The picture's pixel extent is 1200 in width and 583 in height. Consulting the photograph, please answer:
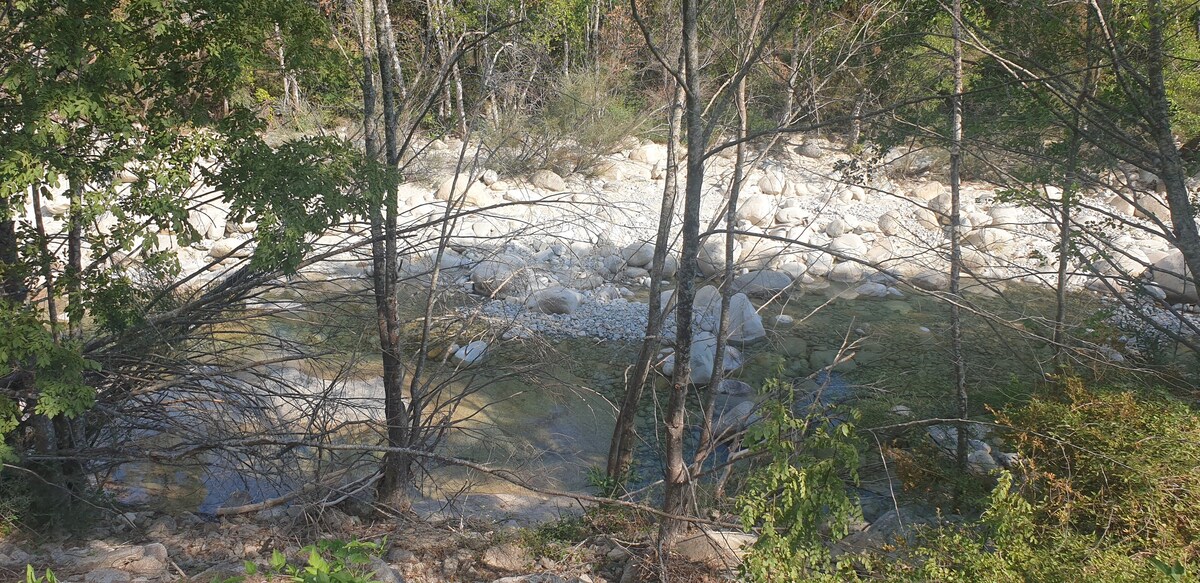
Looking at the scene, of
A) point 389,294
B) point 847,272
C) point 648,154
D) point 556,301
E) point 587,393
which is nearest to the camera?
point 389,294

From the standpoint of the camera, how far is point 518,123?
1033cm

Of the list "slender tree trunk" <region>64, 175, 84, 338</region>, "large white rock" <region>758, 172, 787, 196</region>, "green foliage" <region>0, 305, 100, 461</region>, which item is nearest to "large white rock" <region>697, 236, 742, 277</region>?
"large white rock" <region>758, 172, 787, 196</region>

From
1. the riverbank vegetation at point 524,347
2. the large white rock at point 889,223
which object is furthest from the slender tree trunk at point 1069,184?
the large white rock at point 889,223

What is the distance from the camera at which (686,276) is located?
191 inches

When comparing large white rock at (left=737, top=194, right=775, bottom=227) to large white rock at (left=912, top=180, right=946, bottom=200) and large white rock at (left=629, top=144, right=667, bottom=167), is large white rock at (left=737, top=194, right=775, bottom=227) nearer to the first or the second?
large white rock at (left=629, top=144, right=667, bottom=167)

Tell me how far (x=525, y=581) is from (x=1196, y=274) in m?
5.25

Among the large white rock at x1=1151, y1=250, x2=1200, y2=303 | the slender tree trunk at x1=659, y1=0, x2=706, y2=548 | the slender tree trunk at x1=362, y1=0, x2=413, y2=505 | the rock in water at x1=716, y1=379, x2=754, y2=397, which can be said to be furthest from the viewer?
the large white rock at x1=1151, y1=250, x2=1200, y2=303

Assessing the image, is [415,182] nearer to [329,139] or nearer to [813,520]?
[329,139]

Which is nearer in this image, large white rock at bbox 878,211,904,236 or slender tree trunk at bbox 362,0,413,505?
slender tree trunk at bbox 362,0,413,505

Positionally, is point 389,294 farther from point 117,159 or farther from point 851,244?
point 851,244

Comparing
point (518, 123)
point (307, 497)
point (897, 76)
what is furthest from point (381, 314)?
point (897, 76)

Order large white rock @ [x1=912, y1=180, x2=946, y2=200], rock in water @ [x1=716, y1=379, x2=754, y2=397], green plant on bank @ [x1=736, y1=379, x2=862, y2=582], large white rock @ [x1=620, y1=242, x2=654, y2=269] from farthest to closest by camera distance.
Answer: large white rock @ [x1=912, y1=180, x2=946, y2=200] < large white rock @ [x1=620, y1=242, x2=654, y2=269] < rock in water @ [x1=716, y1=379, x2=754, y2=397] < green plant on bank @ [x1=736, y1=379, x2=862, y2=582]

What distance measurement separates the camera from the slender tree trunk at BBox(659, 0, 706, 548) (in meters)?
4.67

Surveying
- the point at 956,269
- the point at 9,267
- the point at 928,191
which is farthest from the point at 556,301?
the point at 928,191
